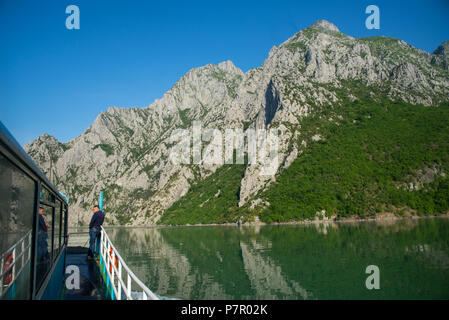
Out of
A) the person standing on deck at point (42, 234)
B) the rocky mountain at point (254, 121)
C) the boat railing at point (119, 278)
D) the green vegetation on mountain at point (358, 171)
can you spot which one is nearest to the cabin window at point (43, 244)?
the person standing on deck at point (42, 234)

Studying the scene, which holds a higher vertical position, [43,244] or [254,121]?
[254,121]

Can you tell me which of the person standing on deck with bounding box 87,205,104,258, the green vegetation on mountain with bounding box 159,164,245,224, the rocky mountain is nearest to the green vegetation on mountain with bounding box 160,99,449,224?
the green vegetation on mountain with bounding box 159,164,245,224

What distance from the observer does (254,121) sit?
15262cm

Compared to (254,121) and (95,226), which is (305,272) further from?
(254,121)

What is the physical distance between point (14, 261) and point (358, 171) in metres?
118

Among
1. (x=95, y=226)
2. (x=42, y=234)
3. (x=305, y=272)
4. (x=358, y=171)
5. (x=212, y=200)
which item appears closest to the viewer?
(x=42, y=234)

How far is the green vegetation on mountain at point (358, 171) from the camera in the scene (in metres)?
103

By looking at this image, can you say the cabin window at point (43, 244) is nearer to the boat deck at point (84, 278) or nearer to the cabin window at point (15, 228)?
the cabin window at point (15, 228)

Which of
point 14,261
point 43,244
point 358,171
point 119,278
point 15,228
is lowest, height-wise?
point 119,278

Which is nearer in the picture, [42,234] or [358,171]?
[42,234]

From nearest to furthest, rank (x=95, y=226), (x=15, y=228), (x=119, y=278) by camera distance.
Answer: (x=15, y=228), (x=119, y=278), (x=95, y=226)

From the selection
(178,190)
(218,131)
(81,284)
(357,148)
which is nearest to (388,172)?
(357,148)

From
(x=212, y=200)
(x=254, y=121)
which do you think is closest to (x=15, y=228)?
(x=212, y=200)
